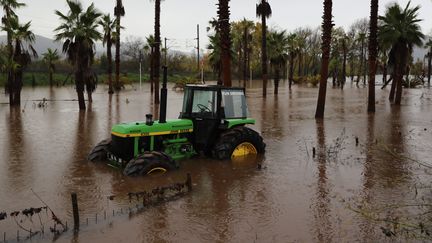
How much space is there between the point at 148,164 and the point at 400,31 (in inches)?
892

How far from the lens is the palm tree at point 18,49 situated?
90.0 ft

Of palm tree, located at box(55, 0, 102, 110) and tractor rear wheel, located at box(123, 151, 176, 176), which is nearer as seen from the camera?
tractor rear wheel, located at box(123, 151, 176, 176)

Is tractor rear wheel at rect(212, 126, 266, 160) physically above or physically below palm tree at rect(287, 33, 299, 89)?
below

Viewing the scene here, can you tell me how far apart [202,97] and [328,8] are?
36.6ft

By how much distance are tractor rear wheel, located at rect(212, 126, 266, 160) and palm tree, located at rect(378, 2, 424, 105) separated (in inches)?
742

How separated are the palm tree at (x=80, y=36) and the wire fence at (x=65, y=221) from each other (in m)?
18.0

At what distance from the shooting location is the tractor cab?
1145cm

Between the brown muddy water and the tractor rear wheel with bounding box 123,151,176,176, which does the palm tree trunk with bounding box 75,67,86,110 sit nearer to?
the brown muddy water

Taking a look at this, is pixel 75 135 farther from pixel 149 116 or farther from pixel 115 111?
pixel 115 111

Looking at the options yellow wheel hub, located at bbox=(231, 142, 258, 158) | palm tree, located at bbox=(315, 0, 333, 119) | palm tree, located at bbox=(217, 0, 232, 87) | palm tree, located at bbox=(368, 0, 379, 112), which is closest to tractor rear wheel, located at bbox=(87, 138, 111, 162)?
yellow wheel hub, located at bbox=(231, 142, 258, 158)

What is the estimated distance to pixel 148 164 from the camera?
9.66 meters

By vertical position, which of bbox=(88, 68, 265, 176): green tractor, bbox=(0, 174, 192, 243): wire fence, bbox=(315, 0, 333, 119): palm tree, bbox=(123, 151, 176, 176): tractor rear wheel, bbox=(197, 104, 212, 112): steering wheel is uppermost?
bbox=(315, 0, 333, 119): palm tree

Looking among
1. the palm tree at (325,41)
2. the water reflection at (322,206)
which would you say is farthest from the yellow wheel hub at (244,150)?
the palm tree at (325,41)

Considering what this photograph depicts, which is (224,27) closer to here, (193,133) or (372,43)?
(193,133)
